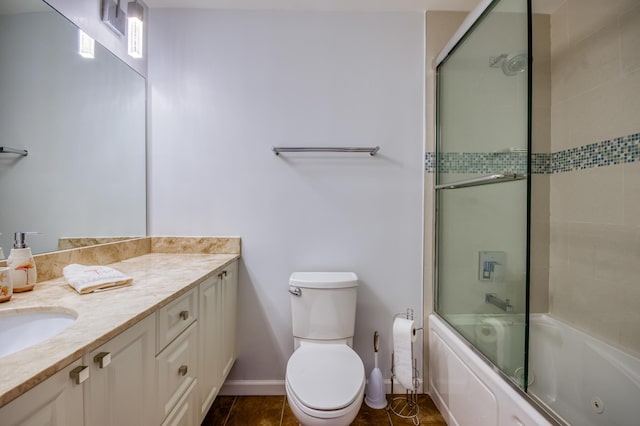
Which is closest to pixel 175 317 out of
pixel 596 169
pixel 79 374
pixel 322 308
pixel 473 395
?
pixel 79 374

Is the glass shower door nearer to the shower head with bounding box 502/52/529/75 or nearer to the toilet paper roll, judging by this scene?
the shower head with bounding box 502/52/529/75

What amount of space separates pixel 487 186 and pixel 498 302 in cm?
54

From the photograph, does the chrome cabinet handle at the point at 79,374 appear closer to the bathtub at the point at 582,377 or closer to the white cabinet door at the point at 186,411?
the white cabinet door at the point at 186,411

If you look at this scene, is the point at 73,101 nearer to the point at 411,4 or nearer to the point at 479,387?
the point at 411,4

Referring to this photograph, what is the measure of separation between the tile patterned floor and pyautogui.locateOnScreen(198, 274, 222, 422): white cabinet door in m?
0.25

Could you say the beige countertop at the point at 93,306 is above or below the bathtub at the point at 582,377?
above

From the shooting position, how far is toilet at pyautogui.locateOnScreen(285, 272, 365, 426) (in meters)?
1.10

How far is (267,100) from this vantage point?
176cm

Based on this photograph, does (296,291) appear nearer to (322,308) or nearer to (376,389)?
(322,308)

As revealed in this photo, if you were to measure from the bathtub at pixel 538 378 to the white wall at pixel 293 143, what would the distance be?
39 cm

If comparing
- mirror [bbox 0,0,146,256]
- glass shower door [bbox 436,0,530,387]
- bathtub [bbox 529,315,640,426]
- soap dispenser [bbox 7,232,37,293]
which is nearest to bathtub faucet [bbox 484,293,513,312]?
glass shower door [bbox 436,0,530,387]

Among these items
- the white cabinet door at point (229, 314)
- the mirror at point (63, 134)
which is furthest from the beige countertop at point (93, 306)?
the mirror at point (63, 134)

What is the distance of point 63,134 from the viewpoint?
1.25 meters

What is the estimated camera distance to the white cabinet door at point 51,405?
486 mm
